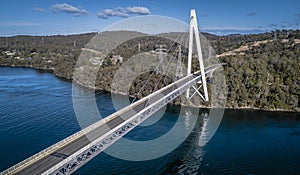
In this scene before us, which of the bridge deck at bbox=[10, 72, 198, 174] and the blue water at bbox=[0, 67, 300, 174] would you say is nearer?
the bridge deck at bbox=[10, 72, 198, 174]

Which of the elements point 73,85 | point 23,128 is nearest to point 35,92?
point 73,85

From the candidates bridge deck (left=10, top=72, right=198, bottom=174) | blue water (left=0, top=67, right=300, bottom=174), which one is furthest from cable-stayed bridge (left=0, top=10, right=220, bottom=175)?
blue water (left=0, top=67, right=300, bottom=174)

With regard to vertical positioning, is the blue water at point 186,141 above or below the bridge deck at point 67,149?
below

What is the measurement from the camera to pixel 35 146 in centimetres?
1200

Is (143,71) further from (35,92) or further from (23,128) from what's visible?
(23,128)

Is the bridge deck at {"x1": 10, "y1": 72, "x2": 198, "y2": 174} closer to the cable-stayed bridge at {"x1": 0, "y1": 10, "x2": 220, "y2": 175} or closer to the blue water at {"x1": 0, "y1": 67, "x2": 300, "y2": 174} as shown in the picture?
the cable-stayed bridge at {"x1": 0, "y1": 10, "x2": 220, "y2": 175}

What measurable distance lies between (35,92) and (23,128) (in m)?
9.73

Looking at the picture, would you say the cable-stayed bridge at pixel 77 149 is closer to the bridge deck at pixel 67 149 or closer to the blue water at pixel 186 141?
the bridge deck at pixel 67 149

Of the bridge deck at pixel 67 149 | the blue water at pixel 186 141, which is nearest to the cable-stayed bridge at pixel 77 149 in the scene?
the bridge deck at pixel 67 149

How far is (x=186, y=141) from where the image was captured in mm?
13117

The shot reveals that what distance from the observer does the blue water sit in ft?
34.1

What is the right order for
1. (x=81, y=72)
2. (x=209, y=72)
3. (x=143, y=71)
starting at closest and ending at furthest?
(x=209, y=72), (x=143, y=71), (x=81, y=72)

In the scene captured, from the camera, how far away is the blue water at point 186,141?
10.4 m

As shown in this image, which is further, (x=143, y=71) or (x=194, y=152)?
(x=143, y=71)
